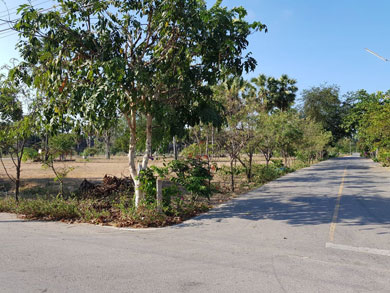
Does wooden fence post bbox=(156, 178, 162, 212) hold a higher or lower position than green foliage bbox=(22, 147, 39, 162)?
lower

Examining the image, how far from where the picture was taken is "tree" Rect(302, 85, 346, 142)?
50.1 metres

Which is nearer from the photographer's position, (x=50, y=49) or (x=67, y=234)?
(x=67, y=234)

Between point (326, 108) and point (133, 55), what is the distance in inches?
1885

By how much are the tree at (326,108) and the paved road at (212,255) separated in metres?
44.7

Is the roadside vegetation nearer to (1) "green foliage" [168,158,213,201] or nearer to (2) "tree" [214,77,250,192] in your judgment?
(1) "green foliage" [168,158,213,201]

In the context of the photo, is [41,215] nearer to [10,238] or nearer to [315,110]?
[10,238]

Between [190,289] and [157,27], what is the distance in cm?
653

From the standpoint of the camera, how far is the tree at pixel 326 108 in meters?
50.1

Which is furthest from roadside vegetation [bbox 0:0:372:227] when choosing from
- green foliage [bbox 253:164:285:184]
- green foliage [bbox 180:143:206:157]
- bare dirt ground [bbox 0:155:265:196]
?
green foliage [bbox 253:164:285:184]

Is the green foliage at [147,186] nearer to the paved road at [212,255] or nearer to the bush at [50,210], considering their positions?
the paved road at [212,255]

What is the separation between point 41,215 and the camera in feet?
27.8

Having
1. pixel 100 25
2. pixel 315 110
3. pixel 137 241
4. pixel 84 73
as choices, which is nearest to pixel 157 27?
pixel 100 25

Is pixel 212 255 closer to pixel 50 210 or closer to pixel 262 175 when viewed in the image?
pixel 50 210

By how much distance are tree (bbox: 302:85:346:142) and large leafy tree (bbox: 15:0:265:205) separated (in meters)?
45.4
